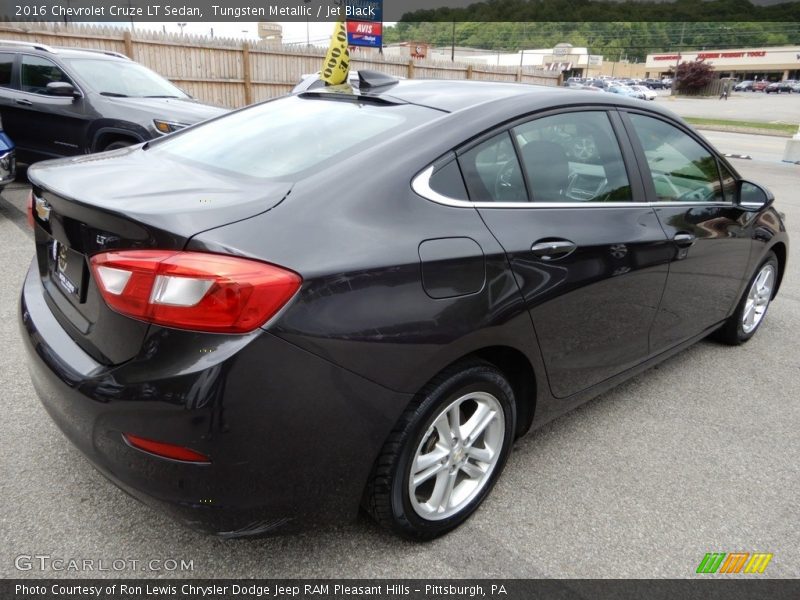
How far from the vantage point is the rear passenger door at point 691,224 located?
10.0 ft

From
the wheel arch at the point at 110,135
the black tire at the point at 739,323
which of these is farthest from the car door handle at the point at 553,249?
the wheel arch at the point at 110,135

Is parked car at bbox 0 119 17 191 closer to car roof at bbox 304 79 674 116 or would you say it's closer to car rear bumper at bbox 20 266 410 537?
car roof at bbox 304 79 674 116

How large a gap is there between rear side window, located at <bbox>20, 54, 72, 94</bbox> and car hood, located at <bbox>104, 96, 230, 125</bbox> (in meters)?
0.93

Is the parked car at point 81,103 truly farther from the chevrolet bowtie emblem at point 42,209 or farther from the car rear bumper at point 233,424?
the car rear bumper at point 233,424

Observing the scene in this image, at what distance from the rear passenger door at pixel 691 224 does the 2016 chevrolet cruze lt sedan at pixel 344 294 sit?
0.07 metres

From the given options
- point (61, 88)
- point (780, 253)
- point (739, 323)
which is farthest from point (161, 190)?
point (61, 88)

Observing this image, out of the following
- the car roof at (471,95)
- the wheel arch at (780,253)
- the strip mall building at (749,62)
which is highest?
the strip mall building at (749,62)

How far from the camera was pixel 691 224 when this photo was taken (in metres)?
3.18

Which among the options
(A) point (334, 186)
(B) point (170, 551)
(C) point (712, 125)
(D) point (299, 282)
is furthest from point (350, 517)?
(C) point (712, 125)

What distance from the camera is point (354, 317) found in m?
1.79

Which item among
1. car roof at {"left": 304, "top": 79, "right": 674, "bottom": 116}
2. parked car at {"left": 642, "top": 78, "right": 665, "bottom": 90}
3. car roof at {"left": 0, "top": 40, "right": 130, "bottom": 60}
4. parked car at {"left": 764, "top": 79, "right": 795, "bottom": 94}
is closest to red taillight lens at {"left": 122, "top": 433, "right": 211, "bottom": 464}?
car roof at {"left": 304, "top": 79, "right": 674, "bottom": 116}

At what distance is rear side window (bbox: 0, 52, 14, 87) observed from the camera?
309 inches

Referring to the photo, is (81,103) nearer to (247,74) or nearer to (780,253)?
(780,253)

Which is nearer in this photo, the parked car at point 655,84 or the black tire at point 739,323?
the black tire at point 739,323
